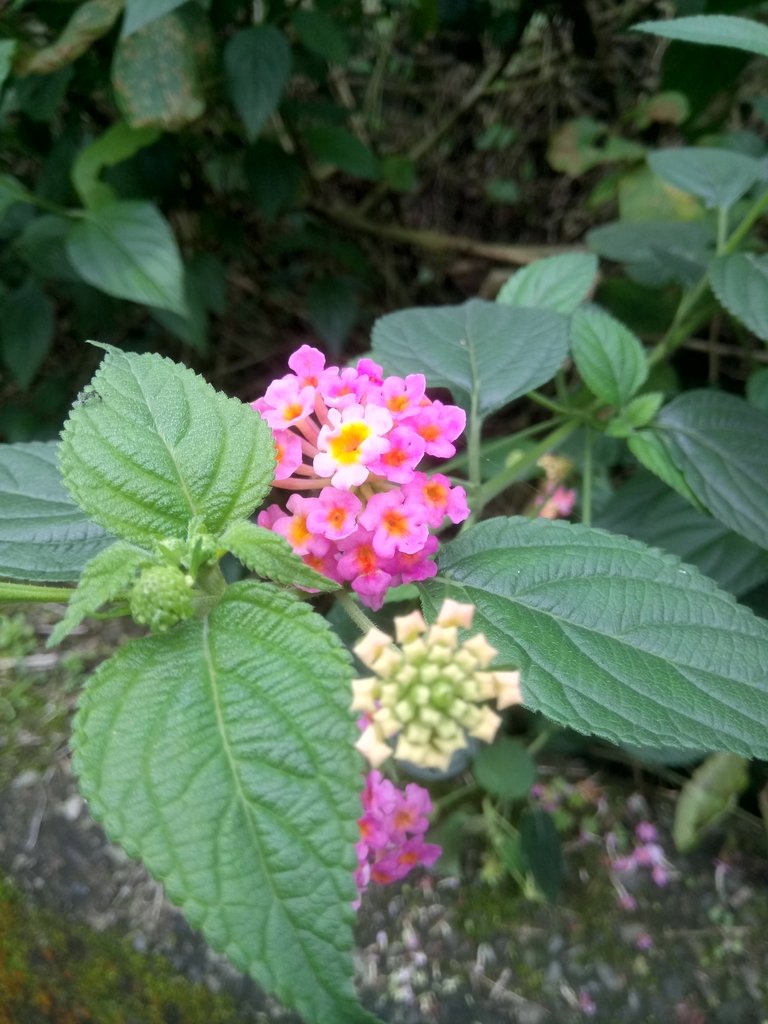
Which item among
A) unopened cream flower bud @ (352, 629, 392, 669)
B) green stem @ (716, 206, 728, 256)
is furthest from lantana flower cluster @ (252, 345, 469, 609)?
green stem @ (716, 206, 728, 256)

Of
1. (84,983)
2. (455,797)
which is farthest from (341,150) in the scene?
(84,983)

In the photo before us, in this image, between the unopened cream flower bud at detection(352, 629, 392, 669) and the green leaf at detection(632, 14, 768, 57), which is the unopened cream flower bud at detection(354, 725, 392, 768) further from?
the green leaf at detection(632, 14, 768, 57)

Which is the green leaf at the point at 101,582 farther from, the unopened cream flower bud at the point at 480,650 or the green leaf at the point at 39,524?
the unopened cream flower bud at the point at 480,650

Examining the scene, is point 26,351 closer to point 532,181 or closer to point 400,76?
point 400,76

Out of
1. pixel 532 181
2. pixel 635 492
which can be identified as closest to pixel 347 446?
pixel 635 492

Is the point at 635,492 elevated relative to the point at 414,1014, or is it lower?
elevated
